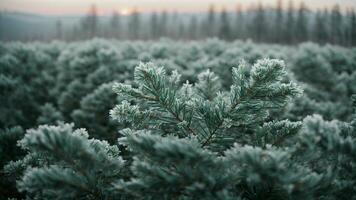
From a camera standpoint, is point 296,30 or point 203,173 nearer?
point 203,173

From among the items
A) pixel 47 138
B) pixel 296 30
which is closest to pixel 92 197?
pixel 47 138

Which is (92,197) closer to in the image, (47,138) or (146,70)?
(47,138)

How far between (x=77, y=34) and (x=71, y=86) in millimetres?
105742

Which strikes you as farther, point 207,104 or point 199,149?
point 207,104

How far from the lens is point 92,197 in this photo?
5.94ft

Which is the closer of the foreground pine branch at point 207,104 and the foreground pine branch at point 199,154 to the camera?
the foreground pine branch at point 199,154

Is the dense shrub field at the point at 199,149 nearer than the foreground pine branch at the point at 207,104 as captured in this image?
Yes

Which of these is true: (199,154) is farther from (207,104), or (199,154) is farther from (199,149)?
(207,104)

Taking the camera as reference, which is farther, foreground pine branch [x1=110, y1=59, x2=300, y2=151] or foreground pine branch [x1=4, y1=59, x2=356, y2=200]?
foreground pine branch [x1=110, y1=59, x2=300, y2=151]

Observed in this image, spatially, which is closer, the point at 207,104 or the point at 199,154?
the point at 199,154

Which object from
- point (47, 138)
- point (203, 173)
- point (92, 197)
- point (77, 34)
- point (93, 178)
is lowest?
point (77, 34)

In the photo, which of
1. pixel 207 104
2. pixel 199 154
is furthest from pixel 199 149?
pixel 207 104

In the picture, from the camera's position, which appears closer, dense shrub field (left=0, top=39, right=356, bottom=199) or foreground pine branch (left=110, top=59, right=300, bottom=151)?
dense shrub field (left=0, top=39, right=356, bottom=199)

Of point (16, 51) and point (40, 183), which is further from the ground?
point (40, 183)
